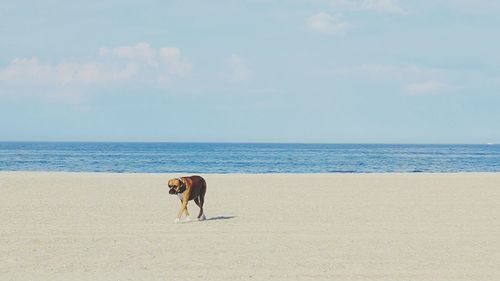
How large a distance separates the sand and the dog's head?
27.1 inches

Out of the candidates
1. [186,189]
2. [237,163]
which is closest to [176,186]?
[186,189]

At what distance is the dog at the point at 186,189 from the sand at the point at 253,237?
40cm

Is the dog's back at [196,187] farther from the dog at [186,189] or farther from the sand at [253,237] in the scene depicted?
the sand at [253,237]

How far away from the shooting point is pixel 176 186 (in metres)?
15.4

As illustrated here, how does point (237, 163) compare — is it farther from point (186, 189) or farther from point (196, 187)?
point (186, 189)

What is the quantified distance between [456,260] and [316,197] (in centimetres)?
1185

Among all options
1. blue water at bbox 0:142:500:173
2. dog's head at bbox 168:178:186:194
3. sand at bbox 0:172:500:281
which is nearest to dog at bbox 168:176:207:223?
dog's head at bbox 168:178:186:194

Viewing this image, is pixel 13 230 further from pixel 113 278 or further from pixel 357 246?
pixel 357 246

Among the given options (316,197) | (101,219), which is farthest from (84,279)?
(316,197)

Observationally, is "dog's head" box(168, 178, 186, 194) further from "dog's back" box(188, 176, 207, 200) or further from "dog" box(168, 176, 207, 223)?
"dog's back" box(188, 176, 207, 200)

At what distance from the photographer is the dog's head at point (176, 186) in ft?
50.4

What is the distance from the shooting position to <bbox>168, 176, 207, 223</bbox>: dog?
15.4 meters

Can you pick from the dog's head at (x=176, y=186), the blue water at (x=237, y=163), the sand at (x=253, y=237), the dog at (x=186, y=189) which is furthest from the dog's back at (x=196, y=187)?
the blue water at (x=237, y=163)

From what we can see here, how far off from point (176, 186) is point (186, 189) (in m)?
0.31
